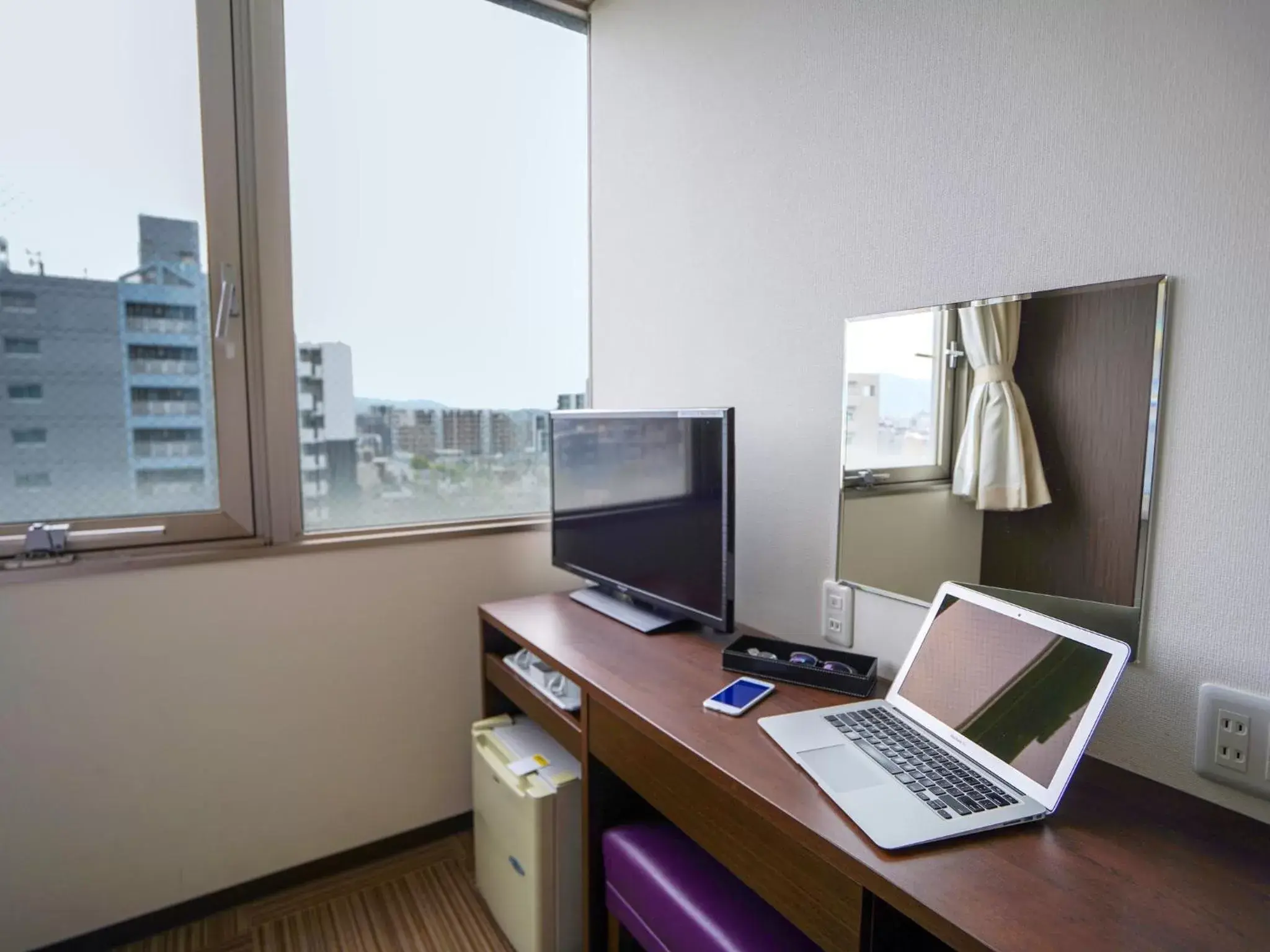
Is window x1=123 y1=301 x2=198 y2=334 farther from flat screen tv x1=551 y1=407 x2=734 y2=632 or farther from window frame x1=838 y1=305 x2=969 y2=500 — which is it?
window frame x1=838 y1=305 x2=969 y2=500

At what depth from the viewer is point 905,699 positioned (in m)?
1.21

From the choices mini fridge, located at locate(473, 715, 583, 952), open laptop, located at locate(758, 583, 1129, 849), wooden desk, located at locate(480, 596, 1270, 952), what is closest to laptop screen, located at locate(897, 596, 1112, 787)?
open laptop, located at locate(758, 583, 1129, 849)

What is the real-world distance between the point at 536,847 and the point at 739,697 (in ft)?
2.09

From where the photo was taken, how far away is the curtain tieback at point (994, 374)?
122 centimetres

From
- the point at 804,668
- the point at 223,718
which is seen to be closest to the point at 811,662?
the point at 804,668

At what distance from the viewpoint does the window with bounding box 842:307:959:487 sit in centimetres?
132

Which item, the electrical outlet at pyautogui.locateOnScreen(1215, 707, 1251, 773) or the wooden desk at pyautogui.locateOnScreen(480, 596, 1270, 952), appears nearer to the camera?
the wooden desk at pyautogui.locateOnScreen(480, 596, 1270, 952)

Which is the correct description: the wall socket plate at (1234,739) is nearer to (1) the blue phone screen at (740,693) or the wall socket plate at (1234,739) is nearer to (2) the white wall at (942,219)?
(2) the white wall at (942,219)

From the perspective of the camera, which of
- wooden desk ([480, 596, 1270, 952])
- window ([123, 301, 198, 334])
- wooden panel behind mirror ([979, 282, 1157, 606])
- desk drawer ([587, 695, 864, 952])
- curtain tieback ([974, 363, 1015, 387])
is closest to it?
wooden desk ([480, 596, 1270, 952])

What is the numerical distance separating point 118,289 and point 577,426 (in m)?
1.15

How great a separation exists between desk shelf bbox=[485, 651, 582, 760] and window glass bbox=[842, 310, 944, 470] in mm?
834

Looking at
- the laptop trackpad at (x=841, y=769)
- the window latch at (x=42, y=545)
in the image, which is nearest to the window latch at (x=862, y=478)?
the laptop trackpad at (x=841, y=769)

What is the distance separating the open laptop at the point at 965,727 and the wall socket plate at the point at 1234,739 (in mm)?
198

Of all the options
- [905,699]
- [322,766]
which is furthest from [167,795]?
[905,699]
